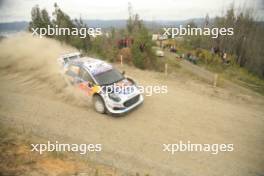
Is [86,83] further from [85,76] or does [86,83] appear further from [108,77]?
[108,77]

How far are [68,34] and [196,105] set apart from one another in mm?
15826

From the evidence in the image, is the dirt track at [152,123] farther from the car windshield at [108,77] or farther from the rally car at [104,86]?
the car windshield at [108,77]

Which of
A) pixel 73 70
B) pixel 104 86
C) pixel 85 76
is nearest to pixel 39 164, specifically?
pixel 104 86

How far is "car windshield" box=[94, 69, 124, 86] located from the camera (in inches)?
342

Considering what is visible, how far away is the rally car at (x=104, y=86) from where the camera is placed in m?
8.22

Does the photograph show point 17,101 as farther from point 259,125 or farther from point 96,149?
point 259,125

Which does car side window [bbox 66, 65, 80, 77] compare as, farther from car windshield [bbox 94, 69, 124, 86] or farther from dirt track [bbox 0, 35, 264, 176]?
car windshield [bbox 94, 69, 124, 86]

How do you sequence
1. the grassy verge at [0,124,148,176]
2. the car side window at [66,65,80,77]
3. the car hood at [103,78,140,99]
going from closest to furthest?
the grassy verge at [0,124,148,176] < the car hood at [103,78,140,99] < the car side window at [66,65,80,77]

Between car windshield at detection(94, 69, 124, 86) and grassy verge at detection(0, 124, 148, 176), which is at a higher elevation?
car windshield at detection(94, 69, 124, 86)

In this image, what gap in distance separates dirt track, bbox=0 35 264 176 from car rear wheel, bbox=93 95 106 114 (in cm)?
24

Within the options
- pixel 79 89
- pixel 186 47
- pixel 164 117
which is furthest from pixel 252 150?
pixel 186 47

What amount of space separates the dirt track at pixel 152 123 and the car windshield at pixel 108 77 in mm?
1220

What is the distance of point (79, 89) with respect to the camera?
9211mm

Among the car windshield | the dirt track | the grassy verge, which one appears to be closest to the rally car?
the car windshield
